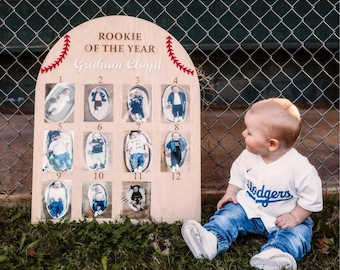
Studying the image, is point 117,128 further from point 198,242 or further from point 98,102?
point 198,242

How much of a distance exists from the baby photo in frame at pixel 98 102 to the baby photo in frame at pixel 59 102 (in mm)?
79

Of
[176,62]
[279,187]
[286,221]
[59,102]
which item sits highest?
[176,62]

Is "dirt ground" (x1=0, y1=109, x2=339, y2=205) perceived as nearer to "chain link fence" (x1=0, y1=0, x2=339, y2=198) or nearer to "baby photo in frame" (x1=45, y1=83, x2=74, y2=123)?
"chain link fence" (x1=0, y1=0, x2=339, y2=198)

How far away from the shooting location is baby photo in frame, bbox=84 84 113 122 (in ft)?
9.15

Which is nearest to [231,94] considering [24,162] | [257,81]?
[257,81]

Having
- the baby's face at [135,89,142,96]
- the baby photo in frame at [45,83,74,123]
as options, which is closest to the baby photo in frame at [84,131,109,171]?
the baby photo in frame at [45,83,74,123]

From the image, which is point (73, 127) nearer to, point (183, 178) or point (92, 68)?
point (92, 68)

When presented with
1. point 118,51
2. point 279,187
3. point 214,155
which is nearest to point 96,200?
point 118,51

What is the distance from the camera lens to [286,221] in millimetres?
2533

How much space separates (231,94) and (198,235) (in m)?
2.73

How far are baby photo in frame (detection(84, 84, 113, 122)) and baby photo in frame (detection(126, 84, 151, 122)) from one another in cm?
10

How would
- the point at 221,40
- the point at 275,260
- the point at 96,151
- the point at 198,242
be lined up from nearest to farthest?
the point at 275,260, the point at 198,242, the point at 96,151, the point at 221,40

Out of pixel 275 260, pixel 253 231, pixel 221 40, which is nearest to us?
pixel 275 260

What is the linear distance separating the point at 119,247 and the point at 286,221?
2.49 ft
